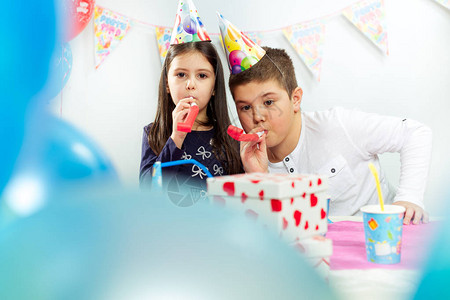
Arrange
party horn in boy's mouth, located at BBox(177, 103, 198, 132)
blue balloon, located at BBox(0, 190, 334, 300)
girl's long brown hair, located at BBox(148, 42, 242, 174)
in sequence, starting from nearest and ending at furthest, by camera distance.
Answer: blue balloon, located at BBox(0, 190, 334, 300) < party horn in boy's mouth, located at BBox(177, 103, 198, 132) < girl's long brown hair, located at BBox(148, 42, 242, 174)

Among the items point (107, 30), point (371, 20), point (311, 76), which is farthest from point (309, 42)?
point (107, 30)

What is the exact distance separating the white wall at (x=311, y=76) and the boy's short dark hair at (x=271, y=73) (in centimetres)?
40

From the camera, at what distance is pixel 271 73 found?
1.41m

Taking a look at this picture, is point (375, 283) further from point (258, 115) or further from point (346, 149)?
point (346, 149)

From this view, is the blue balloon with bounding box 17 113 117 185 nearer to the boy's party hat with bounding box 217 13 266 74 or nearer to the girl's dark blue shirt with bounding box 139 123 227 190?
the girl's dark blue shirt with bounding box 139 123 227 190

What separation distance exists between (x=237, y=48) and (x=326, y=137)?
1.48 feet

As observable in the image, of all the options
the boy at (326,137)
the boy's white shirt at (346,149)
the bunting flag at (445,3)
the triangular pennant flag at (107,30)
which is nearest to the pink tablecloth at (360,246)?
the boy at (326,137)

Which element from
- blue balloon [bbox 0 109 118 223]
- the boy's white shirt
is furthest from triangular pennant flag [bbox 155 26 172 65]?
blue balloon [bbox 0 109 118 223]

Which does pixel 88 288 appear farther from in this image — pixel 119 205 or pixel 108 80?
pixel 108 80

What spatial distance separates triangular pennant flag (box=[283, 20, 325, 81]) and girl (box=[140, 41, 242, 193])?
61 centimetres

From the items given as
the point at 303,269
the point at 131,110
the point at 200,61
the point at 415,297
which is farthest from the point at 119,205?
the point at 131,110

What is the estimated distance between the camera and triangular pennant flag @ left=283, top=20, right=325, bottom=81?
1.88 meters

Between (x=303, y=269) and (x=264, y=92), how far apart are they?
3.22 feet

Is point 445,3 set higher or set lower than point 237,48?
higher
